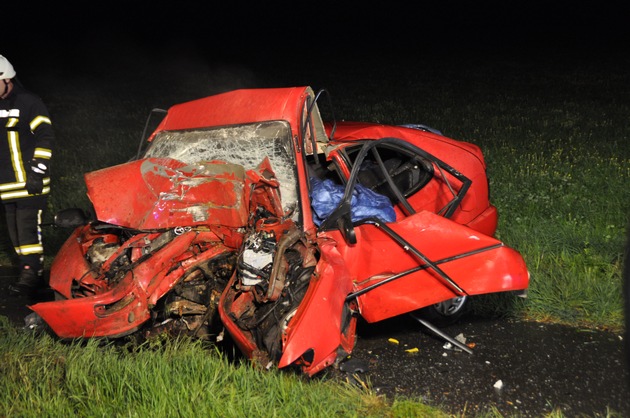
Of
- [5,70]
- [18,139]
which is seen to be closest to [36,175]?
[18,139]

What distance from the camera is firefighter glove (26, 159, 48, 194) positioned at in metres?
6.43

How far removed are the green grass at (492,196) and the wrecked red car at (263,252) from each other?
25 cm

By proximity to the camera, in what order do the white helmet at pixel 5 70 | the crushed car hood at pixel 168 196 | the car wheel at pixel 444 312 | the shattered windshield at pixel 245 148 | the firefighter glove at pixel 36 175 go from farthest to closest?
the firefighter glove at pixel 36 175, the white helmet at pixel 5 70, the car wheel at pixel 444 312, the shattered windshield at pixel 245 148, the crushed car hood at pixel 168 196

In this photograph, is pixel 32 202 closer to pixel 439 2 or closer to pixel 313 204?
pixel 313 204

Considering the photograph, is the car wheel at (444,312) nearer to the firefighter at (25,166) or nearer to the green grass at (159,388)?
the green grass at (159,388)

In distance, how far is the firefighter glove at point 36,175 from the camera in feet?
21.1

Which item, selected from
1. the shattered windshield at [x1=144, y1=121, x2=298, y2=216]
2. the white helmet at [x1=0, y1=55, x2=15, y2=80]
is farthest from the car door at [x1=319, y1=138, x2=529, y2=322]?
the white helmet at [x1=0, y1=55, x2=15, y2=80]

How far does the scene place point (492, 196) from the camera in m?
7.82

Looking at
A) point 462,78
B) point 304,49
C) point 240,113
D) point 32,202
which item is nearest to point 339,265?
point 240,113

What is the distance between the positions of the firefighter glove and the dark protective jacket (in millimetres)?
37

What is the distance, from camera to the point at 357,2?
43.5 metres

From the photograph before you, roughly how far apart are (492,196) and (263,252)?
4.03 metres

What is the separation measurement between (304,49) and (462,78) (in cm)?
1256

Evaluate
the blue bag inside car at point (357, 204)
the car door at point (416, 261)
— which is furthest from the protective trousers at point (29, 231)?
the car door at point (416, 261)
